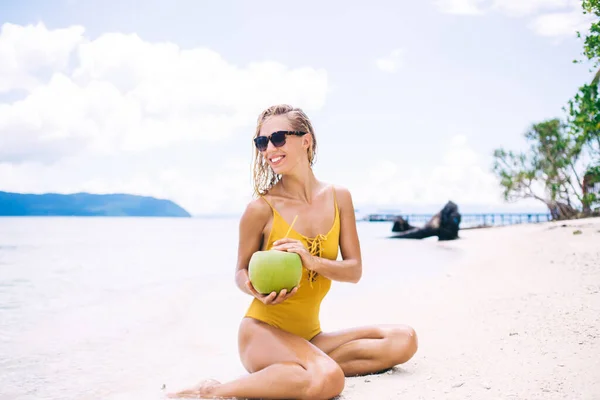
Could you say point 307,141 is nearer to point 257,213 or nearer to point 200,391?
point 257,213

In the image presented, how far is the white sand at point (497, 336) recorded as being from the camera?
304 centimetres

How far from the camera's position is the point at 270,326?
3.12 meters

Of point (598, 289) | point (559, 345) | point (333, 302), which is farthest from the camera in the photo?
point (333, 302)

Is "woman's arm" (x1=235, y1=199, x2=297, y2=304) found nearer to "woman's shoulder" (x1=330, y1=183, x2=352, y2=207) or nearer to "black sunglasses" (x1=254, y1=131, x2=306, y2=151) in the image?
"black sunglasses" (x1=254, y1=131, x2=306, y2=151)

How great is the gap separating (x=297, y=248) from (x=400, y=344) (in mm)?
1150

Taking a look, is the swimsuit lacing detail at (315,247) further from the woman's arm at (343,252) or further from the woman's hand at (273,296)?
the woman's hand at (273,296)

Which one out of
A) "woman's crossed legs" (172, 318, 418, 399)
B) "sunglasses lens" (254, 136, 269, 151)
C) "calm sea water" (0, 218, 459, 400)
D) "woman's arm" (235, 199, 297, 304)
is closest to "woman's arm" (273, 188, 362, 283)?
"woman's arm" (235, 199, 297, 304)

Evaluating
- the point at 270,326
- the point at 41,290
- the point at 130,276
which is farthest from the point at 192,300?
the point at 270,326

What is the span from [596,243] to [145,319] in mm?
10683

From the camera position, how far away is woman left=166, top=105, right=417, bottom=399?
2.89 m

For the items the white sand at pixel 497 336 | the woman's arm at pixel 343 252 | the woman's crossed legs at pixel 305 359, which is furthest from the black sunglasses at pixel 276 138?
the white sand at pixel 497 336

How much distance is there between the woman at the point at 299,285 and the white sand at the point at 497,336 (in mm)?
233

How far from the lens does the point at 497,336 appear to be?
14.3ft

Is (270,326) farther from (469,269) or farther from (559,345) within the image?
(469,269)
